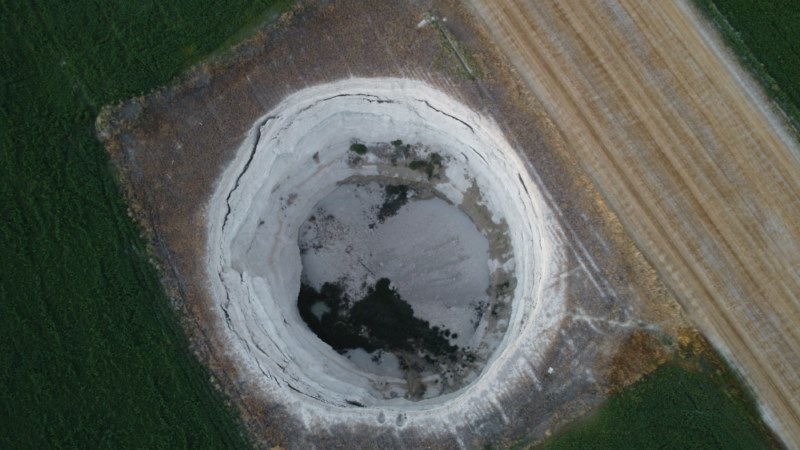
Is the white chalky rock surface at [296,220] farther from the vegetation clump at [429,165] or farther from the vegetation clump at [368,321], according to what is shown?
the vegetation clump at [368,321]

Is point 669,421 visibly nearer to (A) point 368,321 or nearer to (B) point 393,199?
→ (A) point 368,321

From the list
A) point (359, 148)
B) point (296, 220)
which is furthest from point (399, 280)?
point (359, 148)

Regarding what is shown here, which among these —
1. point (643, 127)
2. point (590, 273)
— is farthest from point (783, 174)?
point (590, 273)

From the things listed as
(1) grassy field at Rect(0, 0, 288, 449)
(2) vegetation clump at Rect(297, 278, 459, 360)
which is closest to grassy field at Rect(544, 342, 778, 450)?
(2) vegetation clump at Rect(297, 278, 459, 360)

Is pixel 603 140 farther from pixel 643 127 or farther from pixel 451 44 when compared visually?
pixel 451 44

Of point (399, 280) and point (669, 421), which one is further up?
point (399, 280)

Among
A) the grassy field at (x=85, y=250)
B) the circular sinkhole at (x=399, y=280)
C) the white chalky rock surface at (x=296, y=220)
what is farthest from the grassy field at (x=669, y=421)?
the grassy field at (x=85, y=250)
